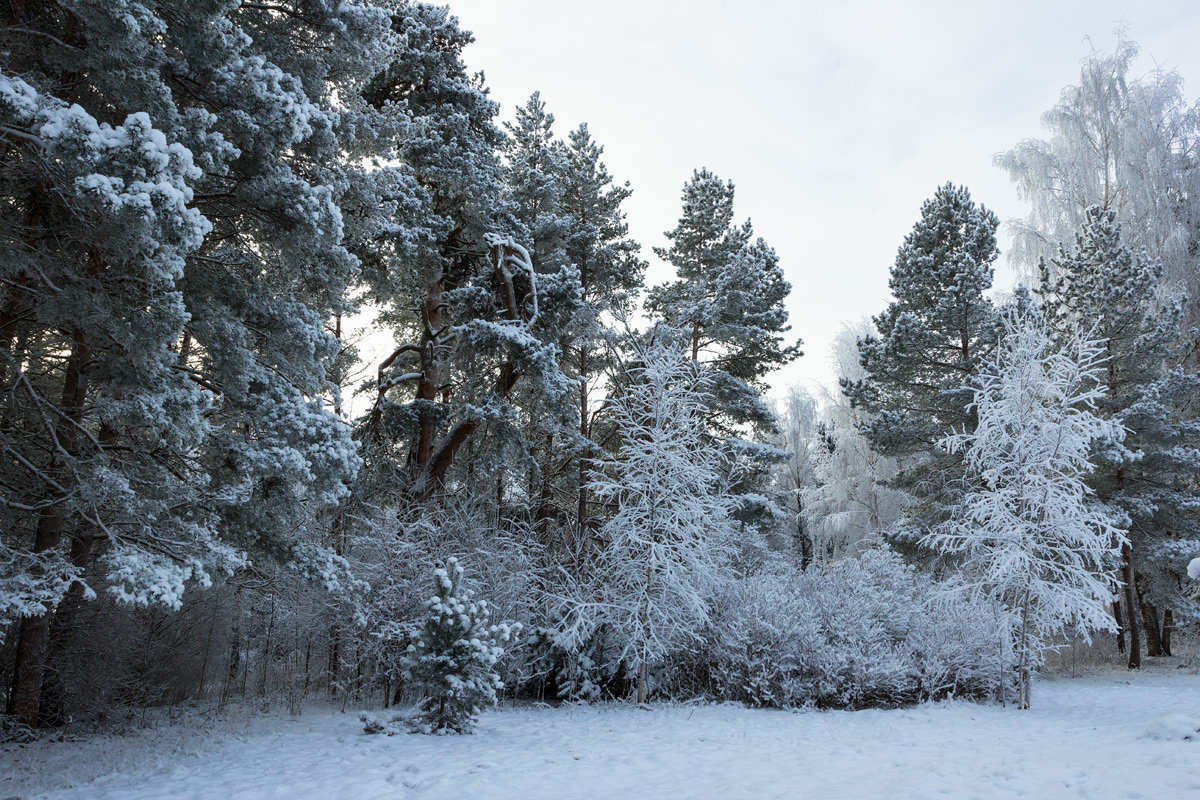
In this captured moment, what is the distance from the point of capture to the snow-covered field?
5.23 meters

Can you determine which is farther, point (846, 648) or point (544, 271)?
point (544, 271)

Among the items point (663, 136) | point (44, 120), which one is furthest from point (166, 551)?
point (663, 136)

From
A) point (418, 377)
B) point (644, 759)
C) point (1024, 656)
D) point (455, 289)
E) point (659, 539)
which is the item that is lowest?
point (644, 759)

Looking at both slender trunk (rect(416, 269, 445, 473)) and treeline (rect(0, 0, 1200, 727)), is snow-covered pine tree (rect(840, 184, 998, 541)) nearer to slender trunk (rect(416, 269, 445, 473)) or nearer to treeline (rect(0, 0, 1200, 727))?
treeline (rect(0, 0, 1200, 727))

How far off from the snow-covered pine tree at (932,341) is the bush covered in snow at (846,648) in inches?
188

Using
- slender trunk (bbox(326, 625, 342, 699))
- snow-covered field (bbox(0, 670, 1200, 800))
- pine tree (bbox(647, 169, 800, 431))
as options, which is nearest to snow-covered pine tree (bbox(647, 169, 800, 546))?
pine tree (bbox(647, 169, 800, 431))

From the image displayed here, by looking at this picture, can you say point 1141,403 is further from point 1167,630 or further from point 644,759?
point 644,759

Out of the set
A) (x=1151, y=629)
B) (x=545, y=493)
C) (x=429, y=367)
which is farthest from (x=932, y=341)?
(x=1151, y=629)

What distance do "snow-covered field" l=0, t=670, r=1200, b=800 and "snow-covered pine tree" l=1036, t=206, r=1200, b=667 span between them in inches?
297

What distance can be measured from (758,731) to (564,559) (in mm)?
4758

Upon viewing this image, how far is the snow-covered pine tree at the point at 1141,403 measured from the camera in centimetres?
1471

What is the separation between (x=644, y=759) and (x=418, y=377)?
920 cm

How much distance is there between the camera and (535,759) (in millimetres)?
6555

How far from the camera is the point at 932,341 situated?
15.8 meters
